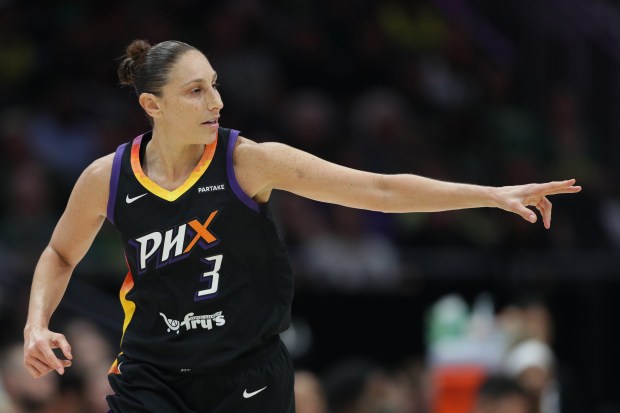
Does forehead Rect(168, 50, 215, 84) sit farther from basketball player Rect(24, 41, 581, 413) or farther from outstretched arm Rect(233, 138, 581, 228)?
outstretched arm Rect(233, 138, 581, 228)

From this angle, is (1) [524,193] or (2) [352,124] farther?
(2) [352,124]

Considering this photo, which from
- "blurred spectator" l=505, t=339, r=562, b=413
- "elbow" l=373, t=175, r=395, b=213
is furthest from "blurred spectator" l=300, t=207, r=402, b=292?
"elbow" l=373, t=175, r=395, b=213

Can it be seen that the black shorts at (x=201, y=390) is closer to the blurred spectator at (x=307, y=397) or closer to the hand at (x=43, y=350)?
the hand at (x=43, y=350)

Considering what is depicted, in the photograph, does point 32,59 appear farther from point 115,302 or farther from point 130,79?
point 130,79

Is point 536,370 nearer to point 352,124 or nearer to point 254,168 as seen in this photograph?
point 254,168

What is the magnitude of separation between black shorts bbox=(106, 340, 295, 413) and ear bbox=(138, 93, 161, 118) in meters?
1.01

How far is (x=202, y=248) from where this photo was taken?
4.80 metres

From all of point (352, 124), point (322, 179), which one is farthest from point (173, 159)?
point (352, 124)

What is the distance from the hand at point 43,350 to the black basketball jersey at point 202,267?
320 millimetres

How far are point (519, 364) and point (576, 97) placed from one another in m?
6.95

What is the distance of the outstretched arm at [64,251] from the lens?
4.85m

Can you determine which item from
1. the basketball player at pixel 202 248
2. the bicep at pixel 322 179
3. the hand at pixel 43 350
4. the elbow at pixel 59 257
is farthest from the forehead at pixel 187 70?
the hand at pixel 43 350

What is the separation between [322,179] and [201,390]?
96 cm

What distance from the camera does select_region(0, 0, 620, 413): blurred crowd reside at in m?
10.5
